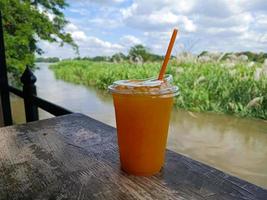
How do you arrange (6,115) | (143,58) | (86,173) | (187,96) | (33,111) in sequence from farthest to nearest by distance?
(143,58), (187,96), (6,115), (33,111), (86,173)

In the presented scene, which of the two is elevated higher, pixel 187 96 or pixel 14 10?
pixel 14 10

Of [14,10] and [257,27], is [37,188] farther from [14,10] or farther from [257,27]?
[14,10]

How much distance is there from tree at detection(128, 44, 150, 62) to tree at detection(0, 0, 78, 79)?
3.79 ft

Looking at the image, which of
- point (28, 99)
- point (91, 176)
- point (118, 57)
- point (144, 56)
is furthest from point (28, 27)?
point (91, 176)

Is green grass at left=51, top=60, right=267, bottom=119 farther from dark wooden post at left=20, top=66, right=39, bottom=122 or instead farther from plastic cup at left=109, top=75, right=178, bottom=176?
plastic cup at left=109, top=75, right=178, bottom=176

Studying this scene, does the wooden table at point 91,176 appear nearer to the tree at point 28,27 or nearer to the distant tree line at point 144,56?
the distant tree line at point 144,56

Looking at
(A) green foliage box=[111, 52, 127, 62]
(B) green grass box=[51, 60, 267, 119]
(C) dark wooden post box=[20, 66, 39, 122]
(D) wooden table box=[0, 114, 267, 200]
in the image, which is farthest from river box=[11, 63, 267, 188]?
(D) wooden table box=[0, 114, 267, 200]

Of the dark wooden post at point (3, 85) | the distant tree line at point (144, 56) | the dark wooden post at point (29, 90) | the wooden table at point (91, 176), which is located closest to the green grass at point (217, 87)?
the distant tree line at point (144, 56)

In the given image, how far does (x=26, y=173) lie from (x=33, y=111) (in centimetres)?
119

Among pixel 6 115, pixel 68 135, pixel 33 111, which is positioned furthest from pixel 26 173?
pixel 6 115

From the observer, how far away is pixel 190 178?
53 centimetres

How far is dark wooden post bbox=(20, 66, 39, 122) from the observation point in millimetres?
1595

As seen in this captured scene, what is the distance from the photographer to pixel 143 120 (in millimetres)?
507

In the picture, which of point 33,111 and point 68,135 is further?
point 33,111
